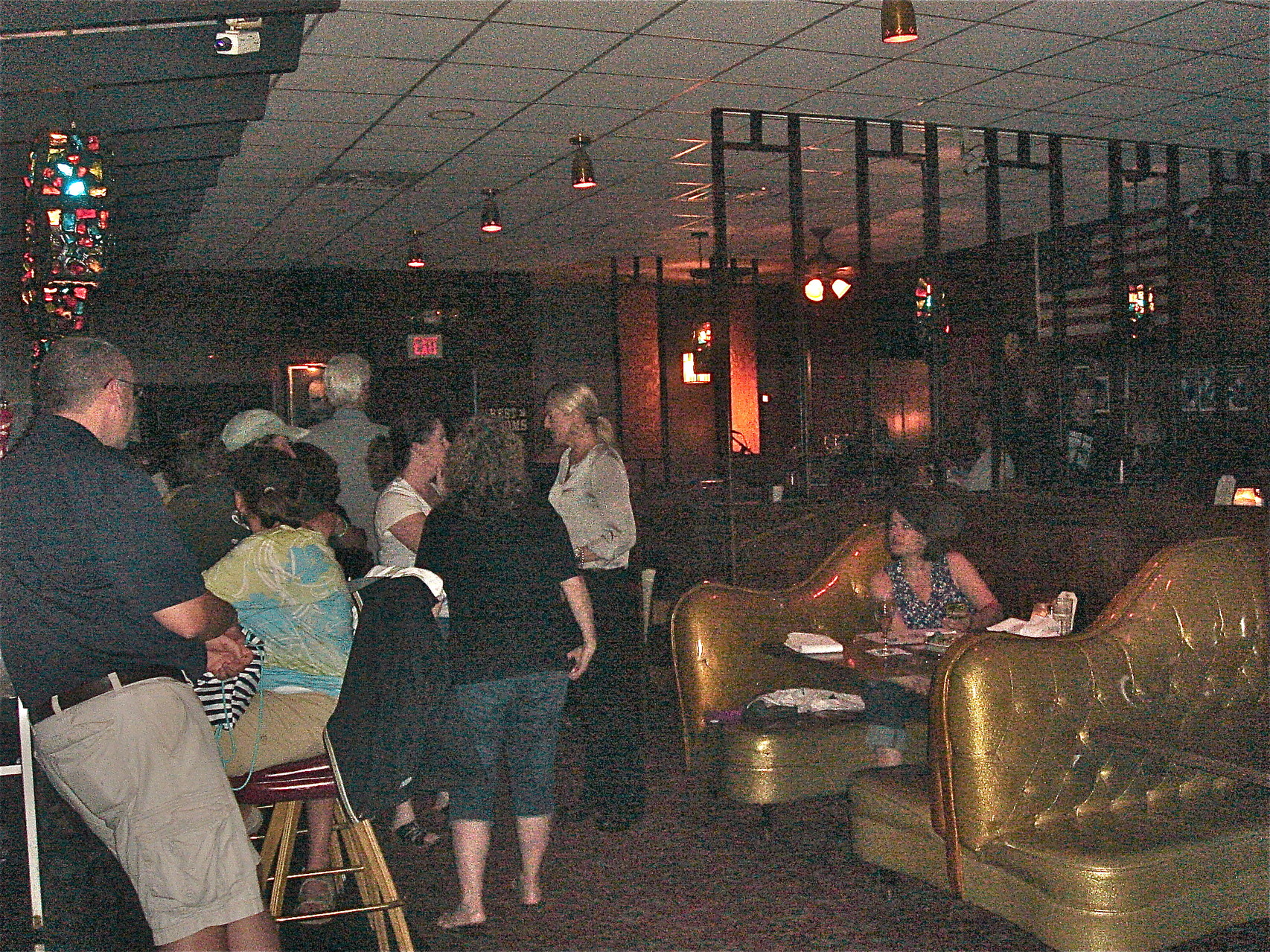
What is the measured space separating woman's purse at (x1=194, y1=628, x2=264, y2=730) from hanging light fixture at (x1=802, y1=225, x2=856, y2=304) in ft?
24.1

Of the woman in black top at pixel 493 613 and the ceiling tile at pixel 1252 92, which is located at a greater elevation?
the ceiling tile at pixel 1252 92

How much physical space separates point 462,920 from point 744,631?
1.67 m

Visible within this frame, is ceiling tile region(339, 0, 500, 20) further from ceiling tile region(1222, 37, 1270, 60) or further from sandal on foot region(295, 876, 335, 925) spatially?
ceiling tile region(1222, 37, 1270, 60)

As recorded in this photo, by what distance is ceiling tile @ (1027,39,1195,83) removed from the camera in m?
5.92

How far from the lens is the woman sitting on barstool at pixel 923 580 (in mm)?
4199

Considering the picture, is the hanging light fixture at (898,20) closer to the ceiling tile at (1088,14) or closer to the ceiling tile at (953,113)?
the ceiling tile at (1088,14)

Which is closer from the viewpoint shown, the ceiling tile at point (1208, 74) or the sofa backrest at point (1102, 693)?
the sofa backrest at point (1102, 693)

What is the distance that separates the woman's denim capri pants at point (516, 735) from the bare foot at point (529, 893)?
24 centimetres

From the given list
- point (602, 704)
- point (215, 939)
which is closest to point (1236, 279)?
point (602, 704)

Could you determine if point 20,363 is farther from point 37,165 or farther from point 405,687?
point 405,687

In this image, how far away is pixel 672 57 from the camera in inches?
228

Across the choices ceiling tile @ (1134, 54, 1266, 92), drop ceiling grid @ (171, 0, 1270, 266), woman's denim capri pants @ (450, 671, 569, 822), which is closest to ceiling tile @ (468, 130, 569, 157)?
drop ceiling grid @ (171, 0, 1270, 266)

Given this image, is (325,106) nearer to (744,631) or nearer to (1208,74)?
(744,631)

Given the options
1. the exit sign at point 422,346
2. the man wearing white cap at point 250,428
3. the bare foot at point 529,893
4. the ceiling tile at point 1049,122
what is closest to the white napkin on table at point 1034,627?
the bare foot at point 529,893
